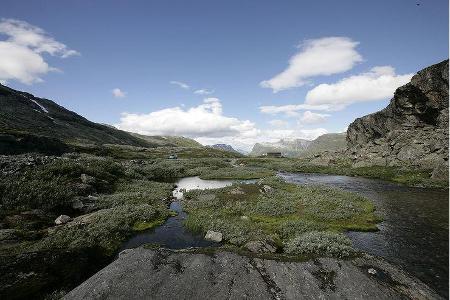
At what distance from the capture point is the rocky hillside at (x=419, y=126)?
82250 mm

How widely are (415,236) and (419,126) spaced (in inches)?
3394

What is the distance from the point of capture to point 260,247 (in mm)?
24453

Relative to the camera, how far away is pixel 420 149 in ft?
281

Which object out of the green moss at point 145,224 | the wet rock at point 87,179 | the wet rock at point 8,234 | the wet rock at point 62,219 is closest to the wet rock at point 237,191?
the green moss at point 145,224

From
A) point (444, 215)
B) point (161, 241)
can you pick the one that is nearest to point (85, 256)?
point (161, 241)

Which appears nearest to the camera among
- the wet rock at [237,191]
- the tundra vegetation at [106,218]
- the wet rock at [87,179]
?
the tundra vegetation at [106,218]

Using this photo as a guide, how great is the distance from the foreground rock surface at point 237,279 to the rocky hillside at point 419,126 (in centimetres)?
6834

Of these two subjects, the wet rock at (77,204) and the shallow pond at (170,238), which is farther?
the wet rock at (77,204)

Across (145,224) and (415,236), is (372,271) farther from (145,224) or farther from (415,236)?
(145,224)

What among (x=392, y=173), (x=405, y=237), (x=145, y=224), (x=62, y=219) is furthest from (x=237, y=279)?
(x=392, y=173)

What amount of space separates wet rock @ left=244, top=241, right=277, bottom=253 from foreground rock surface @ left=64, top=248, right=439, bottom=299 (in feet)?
14.6

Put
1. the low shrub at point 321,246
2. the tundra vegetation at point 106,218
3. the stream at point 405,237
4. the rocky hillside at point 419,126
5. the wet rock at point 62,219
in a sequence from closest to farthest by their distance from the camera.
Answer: the tundra vegetation at point 106,218 < the stream at point 405,237 < the low shrub at point 321,246 < the wet rock at point 62,219 < the rocky hillside at point 419,126

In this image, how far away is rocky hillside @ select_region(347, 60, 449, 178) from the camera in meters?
82.2

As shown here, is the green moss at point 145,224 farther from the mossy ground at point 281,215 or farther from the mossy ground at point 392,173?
the mossy ground at point 392,173
